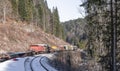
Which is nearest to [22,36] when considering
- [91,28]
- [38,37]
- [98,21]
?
[38,37]

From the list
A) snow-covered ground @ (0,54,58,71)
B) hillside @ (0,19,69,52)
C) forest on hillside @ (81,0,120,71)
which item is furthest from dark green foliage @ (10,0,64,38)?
snow-covered ground @ (0,54,58,71)

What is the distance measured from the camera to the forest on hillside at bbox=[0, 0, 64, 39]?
97.2 meters

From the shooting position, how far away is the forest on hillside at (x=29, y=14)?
97.2 meters

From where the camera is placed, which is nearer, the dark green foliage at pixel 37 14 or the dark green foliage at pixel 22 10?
the dark green foliage at pixel 22 10

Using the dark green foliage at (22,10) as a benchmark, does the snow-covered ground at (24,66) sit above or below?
below

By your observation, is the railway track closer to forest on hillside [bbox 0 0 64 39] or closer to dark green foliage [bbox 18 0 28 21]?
forest on hillside [bbox 0 0 64 39]

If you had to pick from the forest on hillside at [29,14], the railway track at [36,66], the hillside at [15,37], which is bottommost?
the railway track at [36,66]

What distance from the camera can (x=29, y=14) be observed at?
11731cm

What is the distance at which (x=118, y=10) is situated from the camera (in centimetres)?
2636

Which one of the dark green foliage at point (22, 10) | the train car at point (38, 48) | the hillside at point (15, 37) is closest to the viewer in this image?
the hillside at point (15, 37)

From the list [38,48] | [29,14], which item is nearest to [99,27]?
[38,48]

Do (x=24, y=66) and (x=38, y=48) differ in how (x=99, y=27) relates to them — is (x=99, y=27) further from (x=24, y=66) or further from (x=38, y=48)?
(x=38, y=48)

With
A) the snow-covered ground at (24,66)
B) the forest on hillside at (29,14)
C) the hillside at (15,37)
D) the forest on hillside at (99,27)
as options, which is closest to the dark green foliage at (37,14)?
the forest on hillside at (29,14)

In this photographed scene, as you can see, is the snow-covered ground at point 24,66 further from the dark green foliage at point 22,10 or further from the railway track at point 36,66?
the dark green foliage at point 22,10
